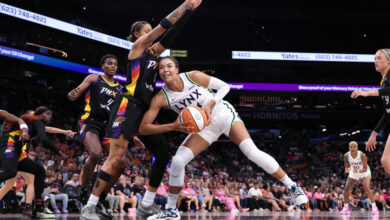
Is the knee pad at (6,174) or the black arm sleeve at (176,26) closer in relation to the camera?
the black arm sleeve at (176,26)

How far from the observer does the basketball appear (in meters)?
4.24

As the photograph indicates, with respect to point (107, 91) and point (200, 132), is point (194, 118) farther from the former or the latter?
point (107, 91)

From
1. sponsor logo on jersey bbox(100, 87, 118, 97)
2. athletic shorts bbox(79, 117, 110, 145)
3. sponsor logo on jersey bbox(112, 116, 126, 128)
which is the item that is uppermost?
sponsor logo on jersey bbox(100, 87, 118, 97)

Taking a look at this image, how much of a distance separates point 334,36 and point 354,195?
14.9 metres

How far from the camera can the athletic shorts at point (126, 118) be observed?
4418 mm

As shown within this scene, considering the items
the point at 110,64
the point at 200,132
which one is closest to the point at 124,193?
the point at 110,64

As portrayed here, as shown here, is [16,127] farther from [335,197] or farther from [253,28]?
[253,28]

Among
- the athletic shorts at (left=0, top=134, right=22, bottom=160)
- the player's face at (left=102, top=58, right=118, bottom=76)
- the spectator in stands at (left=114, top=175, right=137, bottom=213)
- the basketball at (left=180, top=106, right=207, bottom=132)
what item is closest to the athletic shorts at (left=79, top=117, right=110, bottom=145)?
the player's face at (left=102, top=58, right=118, bottom=76)

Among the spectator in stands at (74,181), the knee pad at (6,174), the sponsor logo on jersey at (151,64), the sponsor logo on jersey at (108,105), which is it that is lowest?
the knee pad at (6,174)

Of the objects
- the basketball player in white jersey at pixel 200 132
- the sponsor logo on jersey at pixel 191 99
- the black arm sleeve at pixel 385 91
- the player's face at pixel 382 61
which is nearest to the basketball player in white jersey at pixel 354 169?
the player's face at pixel 382 61

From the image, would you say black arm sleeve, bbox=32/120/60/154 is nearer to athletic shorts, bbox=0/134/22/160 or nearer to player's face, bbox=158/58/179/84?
athletic shorts, bbox=0/134/22/160

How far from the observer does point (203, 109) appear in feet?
14.6

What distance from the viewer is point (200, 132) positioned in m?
4.75

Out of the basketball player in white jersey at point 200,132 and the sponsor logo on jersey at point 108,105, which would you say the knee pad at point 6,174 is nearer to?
the sponsor logo on jersey at point 108,105
